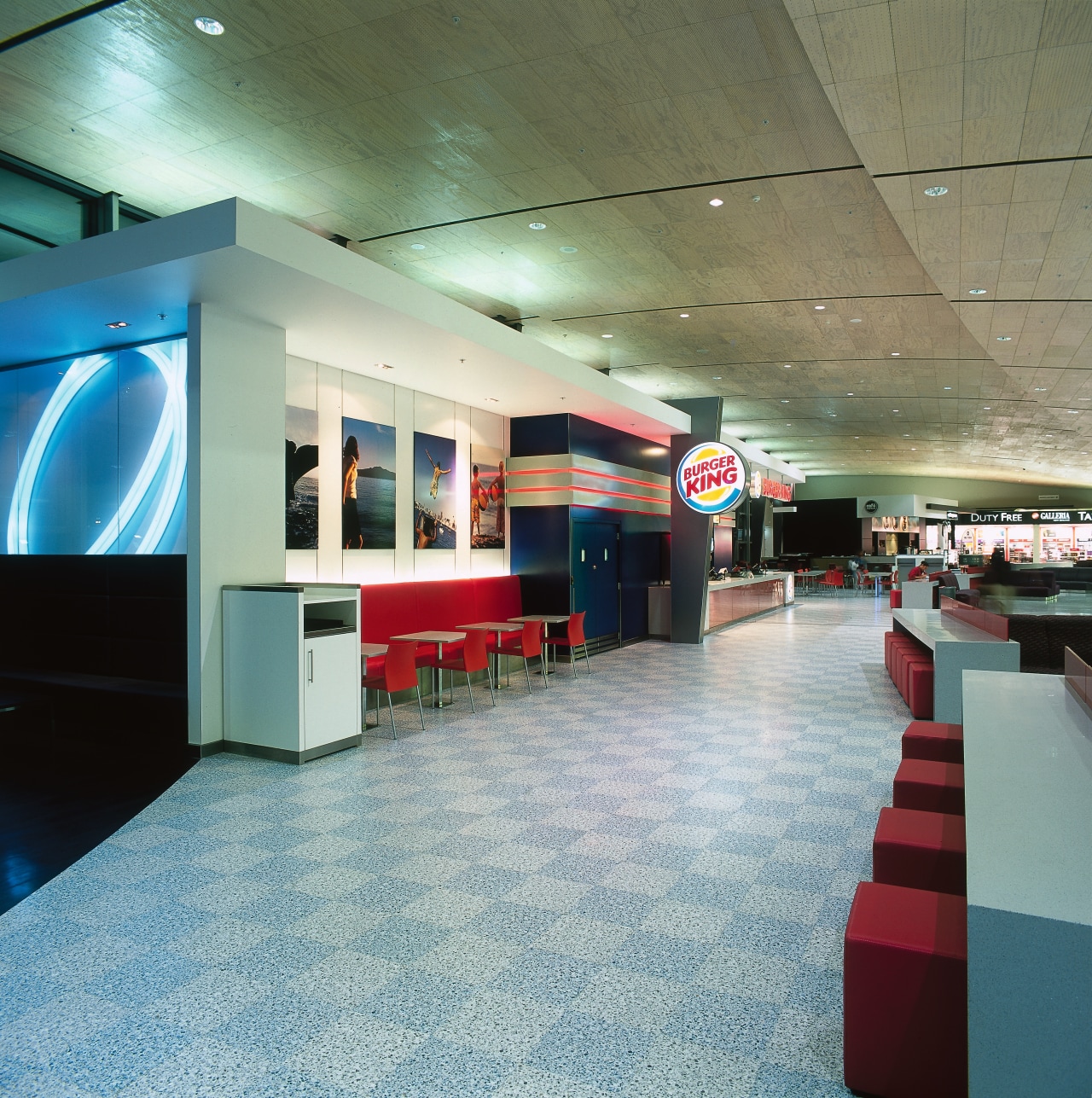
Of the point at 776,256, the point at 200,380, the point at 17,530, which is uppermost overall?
the point at 776,256

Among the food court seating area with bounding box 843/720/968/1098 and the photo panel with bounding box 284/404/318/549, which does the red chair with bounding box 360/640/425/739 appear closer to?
the photo panel with bounding box 284/404/318/549

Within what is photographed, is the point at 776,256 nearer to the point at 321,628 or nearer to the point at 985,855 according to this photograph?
the point at 321,628

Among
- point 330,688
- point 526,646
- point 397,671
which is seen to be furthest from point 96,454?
point 526,646

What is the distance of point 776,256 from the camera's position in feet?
24.1

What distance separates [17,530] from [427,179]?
522 cm

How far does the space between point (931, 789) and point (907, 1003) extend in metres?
1.45

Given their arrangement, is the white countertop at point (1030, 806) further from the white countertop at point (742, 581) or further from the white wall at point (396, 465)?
the white countertop at point (742, 581)

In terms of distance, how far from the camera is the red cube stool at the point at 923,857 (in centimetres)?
259

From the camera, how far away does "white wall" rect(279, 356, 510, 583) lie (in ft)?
25.0

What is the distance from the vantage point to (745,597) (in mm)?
16547

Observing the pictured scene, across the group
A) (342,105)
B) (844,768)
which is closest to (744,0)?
(342,105)

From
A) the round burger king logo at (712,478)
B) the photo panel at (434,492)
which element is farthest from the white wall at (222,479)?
the round burger king logo at (712,478)

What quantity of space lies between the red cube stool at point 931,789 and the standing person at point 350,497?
19.4 feet

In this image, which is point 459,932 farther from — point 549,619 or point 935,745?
point 549,619
